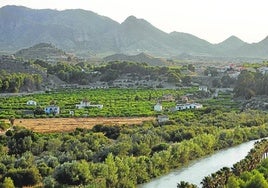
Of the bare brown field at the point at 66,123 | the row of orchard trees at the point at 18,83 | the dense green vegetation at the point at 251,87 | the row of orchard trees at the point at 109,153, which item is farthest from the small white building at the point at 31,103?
the dense green vegetation at the point at 251,87

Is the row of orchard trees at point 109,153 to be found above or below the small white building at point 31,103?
above

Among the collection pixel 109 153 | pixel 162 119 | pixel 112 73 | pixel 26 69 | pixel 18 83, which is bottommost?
pixel 162 119

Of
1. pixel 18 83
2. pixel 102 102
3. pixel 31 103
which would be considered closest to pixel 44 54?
pixel 18 83

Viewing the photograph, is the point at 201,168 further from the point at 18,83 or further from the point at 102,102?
the point at 18,83

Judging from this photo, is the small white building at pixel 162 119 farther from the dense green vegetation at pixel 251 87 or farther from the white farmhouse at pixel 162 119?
the dense green vegetation at pixel 251 87

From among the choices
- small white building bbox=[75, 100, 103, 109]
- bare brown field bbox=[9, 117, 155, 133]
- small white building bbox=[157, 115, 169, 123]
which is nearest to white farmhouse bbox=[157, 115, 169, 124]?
small white building bbox=[157, 115, 169, 123]

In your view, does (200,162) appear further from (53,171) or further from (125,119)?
(125,119)

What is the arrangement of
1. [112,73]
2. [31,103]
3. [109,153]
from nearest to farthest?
[109,153]
[31,103]
[112,73]
